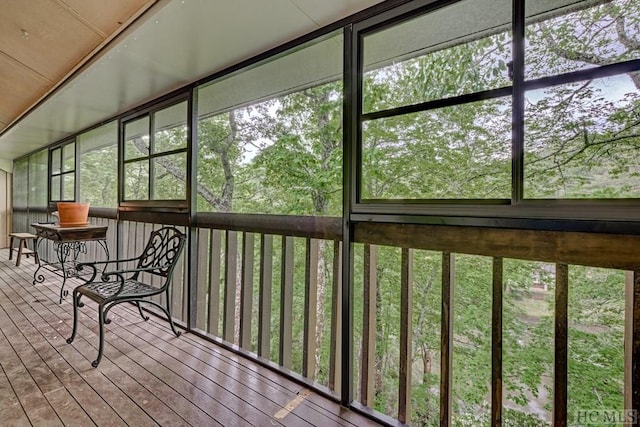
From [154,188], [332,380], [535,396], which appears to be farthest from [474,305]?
[154,188]

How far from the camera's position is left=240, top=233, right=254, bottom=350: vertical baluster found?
244 centimetres

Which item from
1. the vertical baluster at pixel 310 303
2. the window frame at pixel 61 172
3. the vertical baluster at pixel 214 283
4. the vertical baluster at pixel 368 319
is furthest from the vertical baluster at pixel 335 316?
the window frame at pixel 61 172

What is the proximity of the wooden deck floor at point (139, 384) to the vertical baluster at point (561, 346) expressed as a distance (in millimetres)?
870

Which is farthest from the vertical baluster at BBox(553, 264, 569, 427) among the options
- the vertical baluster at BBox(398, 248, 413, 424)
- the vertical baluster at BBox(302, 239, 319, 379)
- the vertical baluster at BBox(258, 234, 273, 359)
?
the vertical baluster at BBox(258, 234, 273, 359)

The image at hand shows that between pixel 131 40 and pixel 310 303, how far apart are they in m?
2.06

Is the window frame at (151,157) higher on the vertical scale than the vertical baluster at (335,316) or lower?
higher

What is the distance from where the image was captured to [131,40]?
6.77 ft

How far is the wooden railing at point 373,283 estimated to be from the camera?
1.17 metres

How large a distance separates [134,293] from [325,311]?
3.29 m

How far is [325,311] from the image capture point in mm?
5188

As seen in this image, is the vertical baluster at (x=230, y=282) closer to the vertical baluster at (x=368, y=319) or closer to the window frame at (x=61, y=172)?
the vertical baluster at (x=368, y=319)

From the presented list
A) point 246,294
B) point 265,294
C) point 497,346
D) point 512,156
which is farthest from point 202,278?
point 512,156

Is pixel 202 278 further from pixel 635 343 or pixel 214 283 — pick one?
pixel 635 343

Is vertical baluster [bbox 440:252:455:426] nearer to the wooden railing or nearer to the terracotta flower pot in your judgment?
the wooden railing
